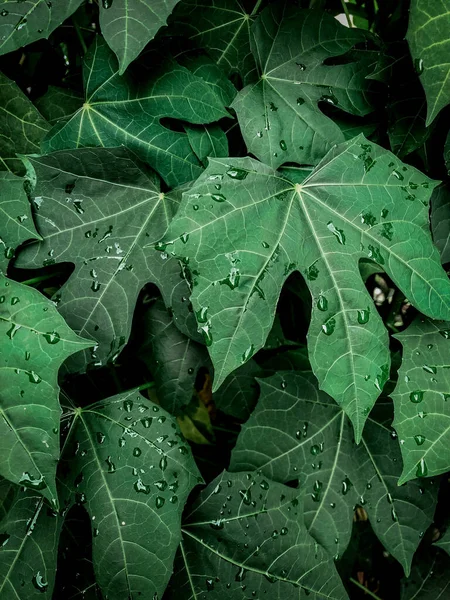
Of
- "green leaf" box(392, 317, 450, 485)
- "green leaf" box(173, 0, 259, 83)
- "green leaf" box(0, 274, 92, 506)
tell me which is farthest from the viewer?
"green leaf" box(173, 0, 259, 83)

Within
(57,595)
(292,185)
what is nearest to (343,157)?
(292,185)

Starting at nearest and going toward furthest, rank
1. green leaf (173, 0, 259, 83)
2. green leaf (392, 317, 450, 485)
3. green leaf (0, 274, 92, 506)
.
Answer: green leaf (0, 274, 92, 506) → green leaf (392, 317, 450, 485) → green leaf (173, 0, 259, 83)

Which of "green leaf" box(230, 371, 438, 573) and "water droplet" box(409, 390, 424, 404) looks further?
"green leaf" box(230, 371, 438, 573)

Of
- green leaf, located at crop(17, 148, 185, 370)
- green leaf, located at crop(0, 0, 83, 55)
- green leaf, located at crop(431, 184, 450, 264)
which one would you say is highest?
green leaf, located at crop(0, 0, 83, 55)

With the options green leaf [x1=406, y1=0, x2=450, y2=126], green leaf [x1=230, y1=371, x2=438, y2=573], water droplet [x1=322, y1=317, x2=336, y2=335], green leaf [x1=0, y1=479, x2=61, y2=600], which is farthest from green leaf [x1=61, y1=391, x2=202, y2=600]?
green leaf [x1=406, y1=0, x2=450, y2=126]

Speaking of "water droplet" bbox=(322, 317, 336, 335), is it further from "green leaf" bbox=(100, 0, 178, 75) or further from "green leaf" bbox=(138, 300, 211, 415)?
"green leaf" bbox=(100, 0, 178, 75)

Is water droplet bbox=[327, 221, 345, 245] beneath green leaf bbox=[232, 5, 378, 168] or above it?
beneath

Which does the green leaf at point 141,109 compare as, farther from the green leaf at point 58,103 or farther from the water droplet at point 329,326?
the water droplet at point 329,326
